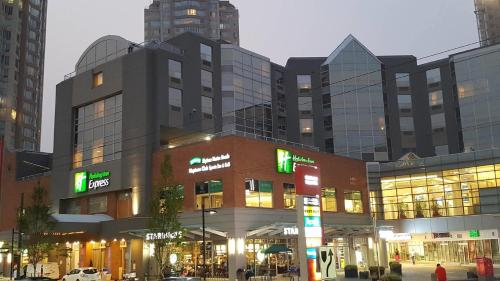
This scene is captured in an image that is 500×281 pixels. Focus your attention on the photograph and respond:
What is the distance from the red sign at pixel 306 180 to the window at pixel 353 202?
29.0 meters

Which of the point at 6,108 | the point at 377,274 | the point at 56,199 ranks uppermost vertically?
the point at 6,108

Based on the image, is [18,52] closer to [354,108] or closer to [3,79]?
[3,79]

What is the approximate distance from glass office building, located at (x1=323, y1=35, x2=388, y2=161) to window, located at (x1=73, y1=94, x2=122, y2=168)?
3620 cm

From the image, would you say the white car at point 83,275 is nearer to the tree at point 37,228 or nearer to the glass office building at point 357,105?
the tree at point 37,228

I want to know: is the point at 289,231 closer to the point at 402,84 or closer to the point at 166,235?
the point at 166,235

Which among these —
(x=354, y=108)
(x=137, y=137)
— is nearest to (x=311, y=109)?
(x=354, y=108)

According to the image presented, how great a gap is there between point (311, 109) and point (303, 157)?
112ft

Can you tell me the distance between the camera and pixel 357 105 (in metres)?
84.1

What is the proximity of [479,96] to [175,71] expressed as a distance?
152ft

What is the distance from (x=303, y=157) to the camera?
181 ft

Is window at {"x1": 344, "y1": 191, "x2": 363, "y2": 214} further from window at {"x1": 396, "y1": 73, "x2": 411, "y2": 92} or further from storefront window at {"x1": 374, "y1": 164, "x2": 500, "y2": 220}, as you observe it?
window at {"x1": 396, "y1": 73, "x2": 411, "y2": 92}

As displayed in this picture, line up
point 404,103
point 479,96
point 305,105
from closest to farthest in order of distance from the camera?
point 479,96
point 404,103
point 305,105

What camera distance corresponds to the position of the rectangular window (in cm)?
6556

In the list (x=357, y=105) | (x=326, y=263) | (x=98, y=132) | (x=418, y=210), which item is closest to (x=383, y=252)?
(x=418, y=210)
